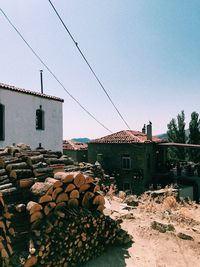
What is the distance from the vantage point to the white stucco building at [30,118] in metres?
14.9

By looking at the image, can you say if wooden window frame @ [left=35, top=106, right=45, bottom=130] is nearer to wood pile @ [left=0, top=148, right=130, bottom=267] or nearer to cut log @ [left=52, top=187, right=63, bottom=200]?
→ wood pile @ [left=0, top=148, right=130, bottom=267]

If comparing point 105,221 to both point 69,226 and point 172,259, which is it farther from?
point 172,259

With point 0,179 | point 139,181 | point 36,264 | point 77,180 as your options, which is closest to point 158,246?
point 77,180

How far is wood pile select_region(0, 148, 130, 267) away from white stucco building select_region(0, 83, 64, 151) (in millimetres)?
8552

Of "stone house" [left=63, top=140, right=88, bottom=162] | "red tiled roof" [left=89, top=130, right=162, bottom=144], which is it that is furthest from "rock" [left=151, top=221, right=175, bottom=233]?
"stone house" [left=63, top=140, right=88, bottom=162]

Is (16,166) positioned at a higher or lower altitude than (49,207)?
higher

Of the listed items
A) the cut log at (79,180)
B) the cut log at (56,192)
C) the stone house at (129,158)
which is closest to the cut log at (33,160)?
the cut log at (56,192)

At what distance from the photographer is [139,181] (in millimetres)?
24016

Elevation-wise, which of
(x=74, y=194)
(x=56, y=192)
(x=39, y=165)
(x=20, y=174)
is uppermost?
(x=39, y=165)

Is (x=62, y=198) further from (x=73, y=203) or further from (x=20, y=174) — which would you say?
(x=20, y=174)

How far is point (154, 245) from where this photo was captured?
711cm

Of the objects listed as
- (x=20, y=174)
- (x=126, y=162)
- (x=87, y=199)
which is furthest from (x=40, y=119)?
(x=87, y=199)

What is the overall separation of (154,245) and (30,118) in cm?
1170

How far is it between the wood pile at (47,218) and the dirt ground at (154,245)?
423mm
